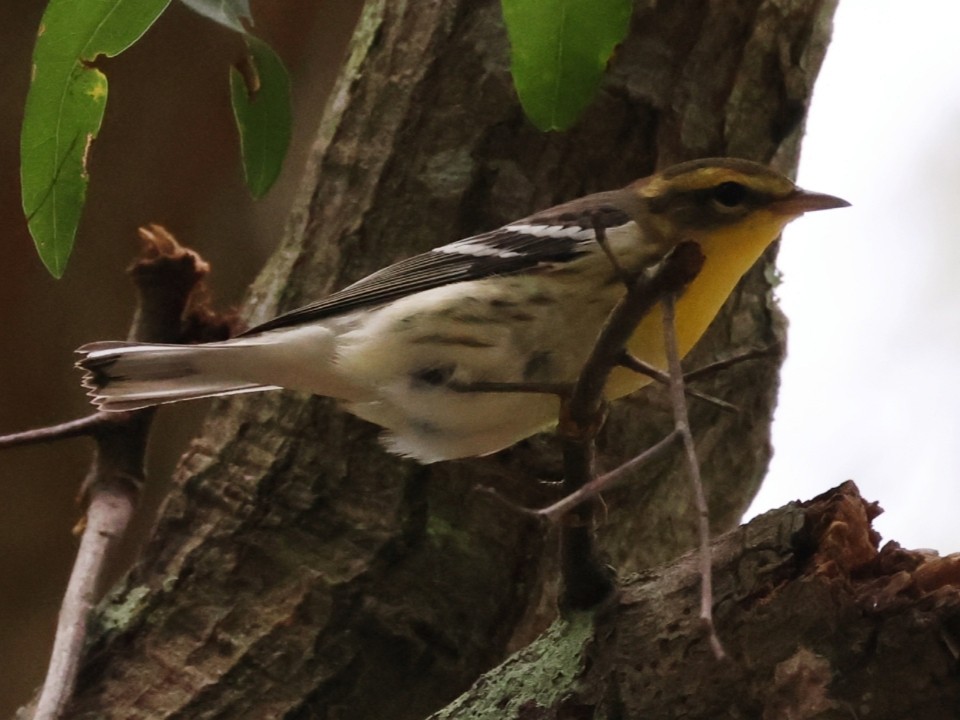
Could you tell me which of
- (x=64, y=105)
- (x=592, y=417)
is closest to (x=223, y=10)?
(x=64, y=105)

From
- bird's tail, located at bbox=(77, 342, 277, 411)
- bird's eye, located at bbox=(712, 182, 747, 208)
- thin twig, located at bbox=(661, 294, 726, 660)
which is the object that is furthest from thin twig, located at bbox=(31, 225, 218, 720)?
thin twig, located at bbox=(661, 294, 726, 660)

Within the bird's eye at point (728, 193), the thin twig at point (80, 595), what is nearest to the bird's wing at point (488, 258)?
the bird's eye at point (728, 193)

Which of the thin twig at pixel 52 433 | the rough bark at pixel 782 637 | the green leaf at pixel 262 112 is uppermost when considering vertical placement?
the green leaf at pixel 262 112

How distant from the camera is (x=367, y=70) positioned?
183cm

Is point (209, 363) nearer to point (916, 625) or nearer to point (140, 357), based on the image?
point (140, 357)

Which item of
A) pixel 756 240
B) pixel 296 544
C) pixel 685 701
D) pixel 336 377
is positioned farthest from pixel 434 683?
pixel 756 240

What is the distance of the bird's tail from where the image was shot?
4.95 ft

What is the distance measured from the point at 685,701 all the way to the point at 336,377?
669 millimetres

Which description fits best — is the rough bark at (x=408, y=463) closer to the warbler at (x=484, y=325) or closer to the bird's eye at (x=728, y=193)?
the warbler at (x=484, y=325)

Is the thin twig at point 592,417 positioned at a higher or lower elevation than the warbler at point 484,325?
lower

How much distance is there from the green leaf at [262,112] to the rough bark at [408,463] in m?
0.25

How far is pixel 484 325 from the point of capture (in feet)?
4.67

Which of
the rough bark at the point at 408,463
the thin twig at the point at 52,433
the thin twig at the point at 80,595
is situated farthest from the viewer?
the rough bark at the point at 408,463

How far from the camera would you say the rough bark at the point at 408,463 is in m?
1.60
